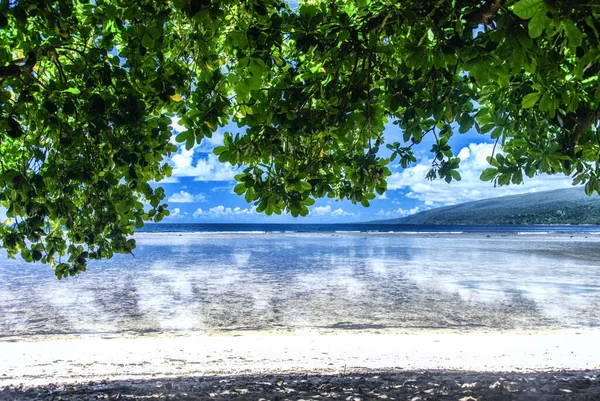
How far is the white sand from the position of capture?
898 cm

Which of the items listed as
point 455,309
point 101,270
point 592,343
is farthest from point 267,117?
point 101,270

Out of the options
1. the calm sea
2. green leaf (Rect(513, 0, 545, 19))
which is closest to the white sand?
the calm sea

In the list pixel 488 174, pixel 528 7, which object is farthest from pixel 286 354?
pixel 528 7

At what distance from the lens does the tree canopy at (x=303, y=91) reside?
4316 millimetres

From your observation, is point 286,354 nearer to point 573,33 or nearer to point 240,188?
point 240,188

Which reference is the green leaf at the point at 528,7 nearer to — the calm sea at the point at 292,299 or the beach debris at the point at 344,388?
the beach debris at the point at 344,388

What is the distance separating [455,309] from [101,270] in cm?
2156

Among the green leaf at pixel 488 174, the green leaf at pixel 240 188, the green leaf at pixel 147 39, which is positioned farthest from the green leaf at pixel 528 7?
the green leaf at pixel 147 39

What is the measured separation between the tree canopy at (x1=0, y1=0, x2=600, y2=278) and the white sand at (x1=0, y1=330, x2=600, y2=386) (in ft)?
11.2

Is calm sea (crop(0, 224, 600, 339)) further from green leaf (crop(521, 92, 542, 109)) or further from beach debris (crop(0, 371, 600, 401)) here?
green leaf (crop(521, 92, 542, 109))

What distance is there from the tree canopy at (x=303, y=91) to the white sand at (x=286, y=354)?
342 centimetres

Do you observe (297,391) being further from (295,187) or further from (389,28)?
A: (389,28)

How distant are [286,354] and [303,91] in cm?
682

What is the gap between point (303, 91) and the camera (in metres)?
5.05
